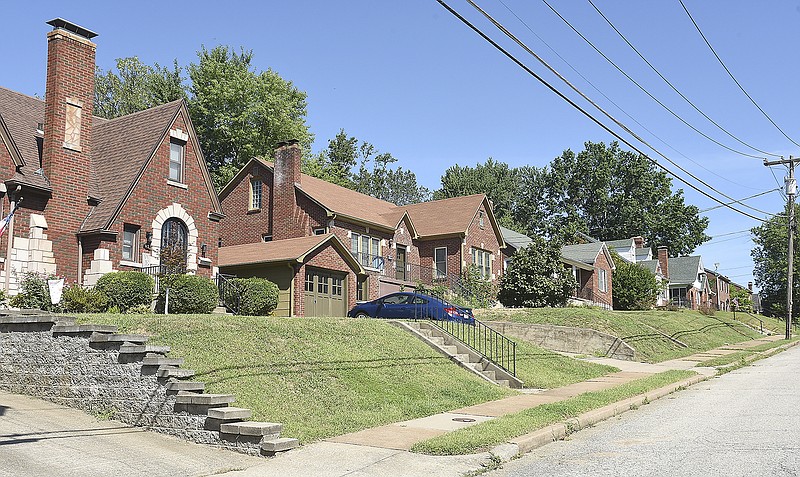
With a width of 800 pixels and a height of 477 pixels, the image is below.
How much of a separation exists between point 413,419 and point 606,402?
4154 mm

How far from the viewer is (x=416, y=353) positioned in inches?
703

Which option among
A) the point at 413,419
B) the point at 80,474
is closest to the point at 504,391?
the point at 413,419

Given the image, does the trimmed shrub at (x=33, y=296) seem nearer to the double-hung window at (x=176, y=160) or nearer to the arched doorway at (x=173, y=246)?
the arched doorway at (x=173, y=246)

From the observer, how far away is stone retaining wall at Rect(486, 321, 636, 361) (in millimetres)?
26812

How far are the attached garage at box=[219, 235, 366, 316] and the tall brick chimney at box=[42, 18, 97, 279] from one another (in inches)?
335

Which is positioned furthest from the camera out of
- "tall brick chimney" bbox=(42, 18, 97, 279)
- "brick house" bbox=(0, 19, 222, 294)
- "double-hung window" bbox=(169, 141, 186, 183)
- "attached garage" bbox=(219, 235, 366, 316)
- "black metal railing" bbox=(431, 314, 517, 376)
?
"attached garage" bbox=(219, 235, 366, 316)

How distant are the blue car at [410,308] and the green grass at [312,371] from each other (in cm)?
662

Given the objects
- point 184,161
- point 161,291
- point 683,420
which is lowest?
point 683,420

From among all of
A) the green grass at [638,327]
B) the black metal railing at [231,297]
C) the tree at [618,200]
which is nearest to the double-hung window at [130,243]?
the black metal railing at [231,297]

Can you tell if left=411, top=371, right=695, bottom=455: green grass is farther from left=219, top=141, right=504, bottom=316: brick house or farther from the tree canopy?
the tree canopy

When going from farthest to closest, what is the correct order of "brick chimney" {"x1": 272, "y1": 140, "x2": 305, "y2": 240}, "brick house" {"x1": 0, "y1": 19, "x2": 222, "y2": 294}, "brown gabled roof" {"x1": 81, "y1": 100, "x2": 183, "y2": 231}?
1. "brick chimney" {"x1": 272, "y1": 140, "x2": 305, "y2": 240}
2. "brown gabled roof" {"x1": 81, "y1": 100, "x2": 183, "y2": 231}
3. "brick house" {"x1": 0, "y1": 19, "x2": 222, "y2": 294}

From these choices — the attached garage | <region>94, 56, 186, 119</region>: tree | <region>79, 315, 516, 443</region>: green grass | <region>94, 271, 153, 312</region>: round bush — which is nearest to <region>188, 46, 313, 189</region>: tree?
<region>94, 56, 186, 119</region>: tree

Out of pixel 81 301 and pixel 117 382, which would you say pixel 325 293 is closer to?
pixel 81 301

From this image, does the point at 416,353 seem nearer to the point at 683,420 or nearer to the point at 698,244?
the point at 683,420
